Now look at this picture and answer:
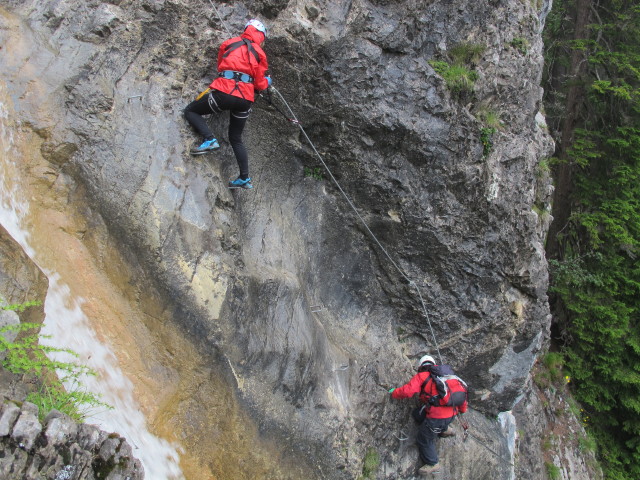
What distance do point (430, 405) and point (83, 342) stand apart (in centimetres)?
468

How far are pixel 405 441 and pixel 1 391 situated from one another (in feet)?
18.1

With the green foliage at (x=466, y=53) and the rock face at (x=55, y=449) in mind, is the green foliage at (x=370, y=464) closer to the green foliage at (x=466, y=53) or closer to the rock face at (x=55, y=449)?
the rock face at (x=55, y=449)

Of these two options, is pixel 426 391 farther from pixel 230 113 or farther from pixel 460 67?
pixel 460 67

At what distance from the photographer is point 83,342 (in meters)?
4.82

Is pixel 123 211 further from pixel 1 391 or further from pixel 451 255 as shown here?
pixel 451 255

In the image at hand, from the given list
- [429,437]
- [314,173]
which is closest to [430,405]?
[429,437]

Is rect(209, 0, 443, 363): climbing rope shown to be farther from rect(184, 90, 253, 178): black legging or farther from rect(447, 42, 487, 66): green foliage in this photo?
rect(447, 42, 487, 66): green foliage

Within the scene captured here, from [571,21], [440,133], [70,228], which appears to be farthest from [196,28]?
[571,21]

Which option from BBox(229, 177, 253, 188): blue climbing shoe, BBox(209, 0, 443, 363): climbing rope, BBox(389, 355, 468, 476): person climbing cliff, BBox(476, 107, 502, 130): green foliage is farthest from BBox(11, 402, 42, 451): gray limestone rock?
BBox(476, 107, 502, 130): green foliage

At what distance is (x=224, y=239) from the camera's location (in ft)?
19.7

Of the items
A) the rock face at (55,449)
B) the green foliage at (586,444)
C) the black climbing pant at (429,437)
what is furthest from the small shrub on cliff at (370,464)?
the green foliage at (586,444)

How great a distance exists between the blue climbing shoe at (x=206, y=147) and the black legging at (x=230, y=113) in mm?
62

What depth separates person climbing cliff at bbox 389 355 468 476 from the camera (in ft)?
21.7

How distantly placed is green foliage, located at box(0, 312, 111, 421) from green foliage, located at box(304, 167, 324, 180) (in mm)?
4069
